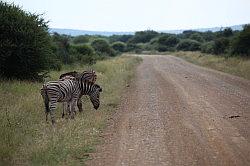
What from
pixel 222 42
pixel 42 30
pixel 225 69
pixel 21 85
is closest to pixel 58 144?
pixel 21 85

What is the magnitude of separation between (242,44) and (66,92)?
93.4ft

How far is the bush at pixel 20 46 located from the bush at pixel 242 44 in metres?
21.6

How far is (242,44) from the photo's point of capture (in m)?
38.5

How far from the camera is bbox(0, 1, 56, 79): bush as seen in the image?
19938 millimetres

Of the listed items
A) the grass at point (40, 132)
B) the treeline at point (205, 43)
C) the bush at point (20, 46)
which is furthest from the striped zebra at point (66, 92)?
the treeline at point (205, 43)

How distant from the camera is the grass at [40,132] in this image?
8.77 m

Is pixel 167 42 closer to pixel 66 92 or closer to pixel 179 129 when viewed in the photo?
pixel 66 92

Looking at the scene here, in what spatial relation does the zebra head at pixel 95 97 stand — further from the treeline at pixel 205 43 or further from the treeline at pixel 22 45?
the treeline at pixel 205 43

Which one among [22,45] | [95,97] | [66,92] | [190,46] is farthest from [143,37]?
[66,92]

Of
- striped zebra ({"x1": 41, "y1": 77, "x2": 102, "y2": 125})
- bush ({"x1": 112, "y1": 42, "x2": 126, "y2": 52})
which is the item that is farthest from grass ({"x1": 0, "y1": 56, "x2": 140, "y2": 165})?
bush ({"x1": 112, "y1": 42, "x2": 126, "y2": 52})

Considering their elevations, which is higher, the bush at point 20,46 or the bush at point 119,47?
the bush at point 20,46

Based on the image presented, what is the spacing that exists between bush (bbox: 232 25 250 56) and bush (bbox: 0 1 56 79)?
70.9 ft

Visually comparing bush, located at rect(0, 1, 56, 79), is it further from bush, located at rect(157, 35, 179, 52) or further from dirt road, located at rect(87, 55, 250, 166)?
bush, located at rect(157, 35, 179, 52)

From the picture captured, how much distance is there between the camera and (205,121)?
12.4 m
